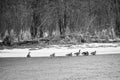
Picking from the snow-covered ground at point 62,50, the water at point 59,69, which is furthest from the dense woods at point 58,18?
the water at point 59,69

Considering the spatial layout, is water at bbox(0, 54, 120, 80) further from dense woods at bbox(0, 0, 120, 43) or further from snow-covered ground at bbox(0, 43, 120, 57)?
dense woods at bbox(0, 0, 120, 43)

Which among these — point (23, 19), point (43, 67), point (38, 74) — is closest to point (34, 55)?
point (43, 67)

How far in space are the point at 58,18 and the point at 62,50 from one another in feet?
47.3

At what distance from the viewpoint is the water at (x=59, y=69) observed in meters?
19.3

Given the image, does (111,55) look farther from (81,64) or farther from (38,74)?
(38,74)

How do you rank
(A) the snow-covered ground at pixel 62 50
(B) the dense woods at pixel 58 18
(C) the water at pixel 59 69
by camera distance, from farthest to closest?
(B) the dense woods at pixel 58 18, (A) the snow-covered ground at pixel 62 50, (C) the water at pixel 59 69

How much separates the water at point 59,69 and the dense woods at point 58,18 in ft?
43.5

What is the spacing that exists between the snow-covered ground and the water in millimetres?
2139

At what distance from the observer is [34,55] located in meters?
31.3

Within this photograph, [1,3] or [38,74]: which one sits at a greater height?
[1,3]

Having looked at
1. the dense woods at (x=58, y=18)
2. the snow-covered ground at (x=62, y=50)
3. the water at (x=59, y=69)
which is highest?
the dense woods at (x=58, y=18)

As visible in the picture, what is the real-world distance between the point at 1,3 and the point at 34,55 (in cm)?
2183

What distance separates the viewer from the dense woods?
145 feet

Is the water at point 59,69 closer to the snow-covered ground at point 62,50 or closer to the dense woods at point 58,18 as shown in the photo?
the snow-covered ground at point 62,50
